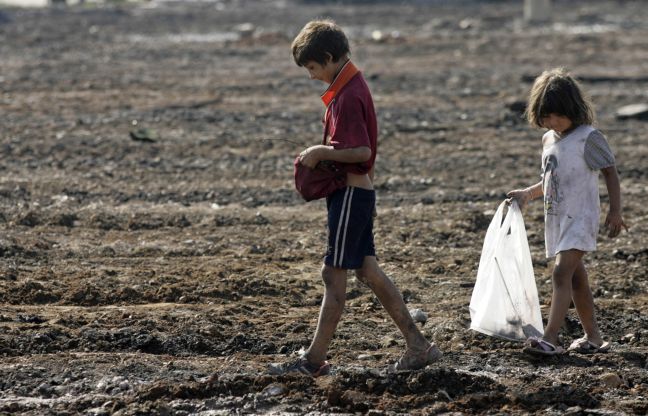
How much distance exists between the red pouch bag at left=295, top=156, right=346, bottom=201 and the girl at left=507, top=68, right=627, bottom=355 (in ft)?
3.70

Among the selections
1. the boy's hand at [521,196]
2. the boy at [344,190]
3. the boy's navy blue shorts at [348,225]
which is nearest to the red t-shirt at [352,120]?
the boy at [344,190]

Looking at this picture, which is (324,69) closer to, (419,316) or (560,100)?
(560,100)

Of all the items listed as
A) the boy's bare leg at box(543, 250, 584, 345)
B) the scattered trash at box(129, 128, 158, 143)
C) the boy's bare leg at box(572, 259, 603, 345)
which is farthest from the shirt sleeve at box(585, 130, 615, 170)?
the scattered trash at box(129, 128, 158, 143)

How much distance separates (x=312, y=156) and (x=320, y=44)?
503 millimetres

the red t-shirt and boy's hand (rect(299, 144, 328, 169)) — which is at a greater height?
the red t-shirt

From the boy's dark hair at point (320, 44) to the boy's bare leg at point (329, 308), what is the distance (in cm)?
97

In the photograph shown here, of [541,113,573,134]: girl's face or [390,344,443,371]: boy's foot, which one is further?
[541,113,573,134]: girl's face

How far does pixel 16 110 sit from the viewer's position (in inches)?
619

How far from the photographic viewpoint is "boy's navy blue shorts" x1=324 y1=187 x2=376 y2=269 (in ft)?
18.0

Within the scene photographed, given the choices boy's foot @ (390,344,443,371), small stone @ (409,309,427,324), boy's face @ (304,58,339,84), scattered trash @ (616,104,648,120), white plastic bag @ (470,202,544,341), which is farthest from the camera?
scattered trash @ (616,104,648,120)

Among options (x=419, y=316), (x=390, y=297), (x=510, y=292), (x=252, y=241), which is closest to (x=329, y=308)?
(x=390, y=297)

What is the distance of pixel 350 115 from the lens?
213 inches

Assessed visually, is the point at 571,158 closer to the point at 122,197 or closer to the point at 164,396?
→ the point at 164,396

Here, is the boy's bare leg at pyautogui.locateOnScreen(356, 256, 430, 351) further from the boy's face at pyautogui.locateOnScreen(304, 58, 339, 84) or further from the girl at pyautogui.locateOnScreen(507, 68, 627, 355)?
the boy's face at pyautogui.locateOnScreen(304, 58, 339, 84)
